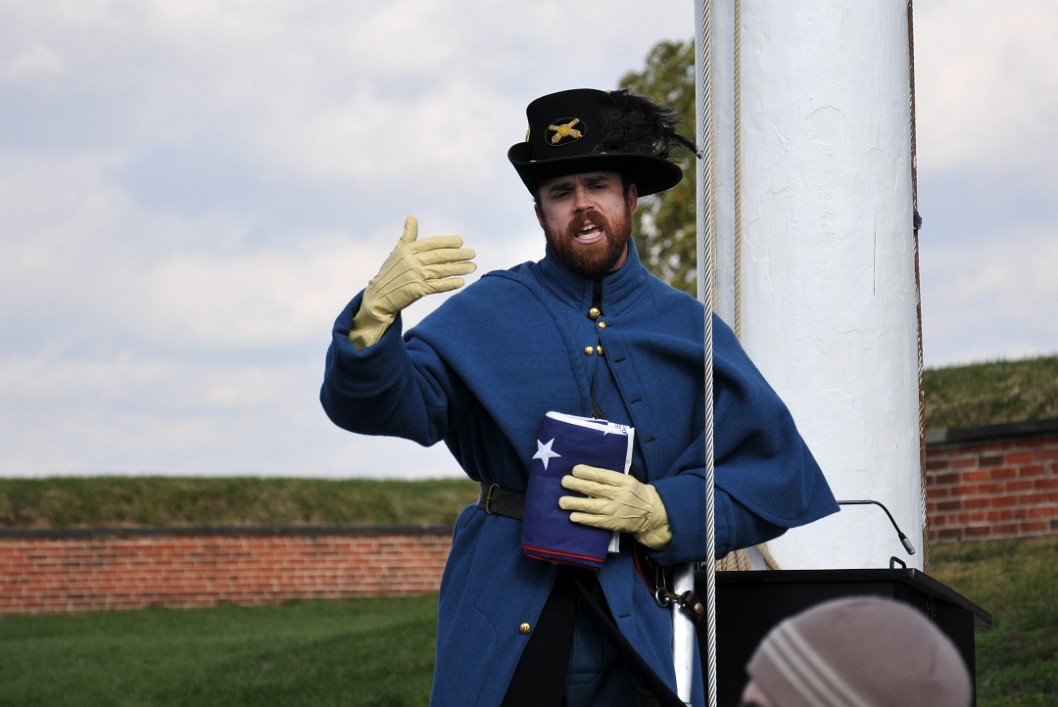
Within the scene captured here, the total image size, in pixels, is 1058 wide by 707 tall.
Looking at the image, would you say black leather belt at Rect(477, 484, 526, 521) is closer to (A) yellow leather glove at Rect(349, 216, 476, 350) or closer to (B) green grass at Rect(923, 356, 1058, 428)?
(A) yellow leather glove at Rect(349, 216, 476, 350)

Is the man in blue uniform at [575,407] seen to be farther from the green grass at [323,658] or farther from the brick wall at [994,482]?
the brick wall at [994,482]

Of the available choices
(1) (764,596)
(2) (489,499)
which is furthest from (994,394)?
(2) (489,499)

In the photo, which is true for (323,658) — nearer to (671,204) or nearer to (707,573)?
(707,573)

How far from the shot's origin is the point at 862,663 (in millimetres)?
1429

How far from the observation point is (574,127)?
331 cm

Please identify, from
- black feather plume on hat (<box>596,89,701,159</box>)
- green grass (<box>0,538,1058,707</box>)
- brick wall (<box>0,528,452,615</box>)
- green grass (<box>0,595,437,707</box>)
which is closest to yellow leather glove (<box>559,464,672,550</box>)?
black feather plume on hat (<box>596,89,701,159</box>)

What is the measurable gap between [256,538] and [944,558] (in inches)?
312

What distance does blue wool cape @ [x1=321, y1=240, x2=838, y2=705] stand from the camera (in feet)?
10.1

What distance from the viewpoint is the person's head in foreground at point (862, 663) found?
1.42 m

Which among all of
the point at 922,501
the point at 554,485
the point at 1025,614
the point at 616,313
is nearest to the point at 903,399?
the point at 922,501

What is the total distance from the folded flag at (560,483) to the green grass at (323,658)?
414 cm

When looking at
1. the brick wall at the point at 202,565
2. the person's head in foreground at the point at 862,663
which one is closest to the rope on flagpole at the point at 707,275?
the person's head in foreground at the point at 862,663

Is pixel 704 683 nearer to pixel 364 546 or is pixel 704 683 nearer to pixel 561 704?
pixel 561 704

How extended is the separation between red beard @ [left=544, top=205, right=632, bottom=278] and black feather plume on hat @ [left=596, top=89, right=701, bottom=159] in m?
0.16
